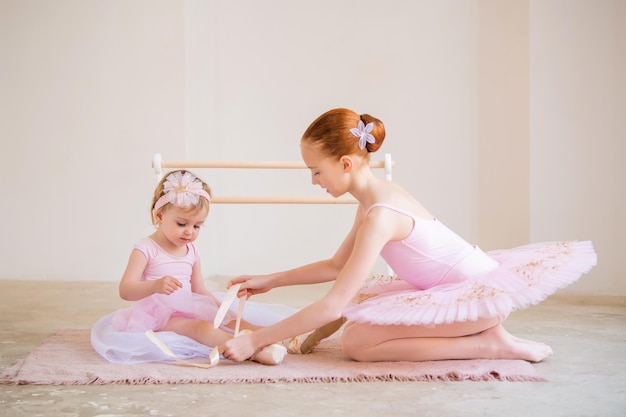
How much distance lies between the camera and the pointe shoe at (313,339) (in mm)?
2168

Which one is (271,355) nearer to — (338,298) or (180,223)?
(338,298)

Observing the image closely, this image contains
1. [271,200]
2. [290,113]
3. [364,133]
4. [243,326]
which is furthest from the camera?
[290,113]

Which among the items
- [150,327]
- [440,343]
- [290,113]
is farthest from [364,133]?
[290,113]

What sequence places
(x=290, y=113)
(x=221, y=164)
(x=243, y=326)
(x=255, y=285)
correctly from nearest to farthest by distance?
(x=255, y=285) < (x=243, y=326) < (x=221, y=164) < (x=290, y=113)

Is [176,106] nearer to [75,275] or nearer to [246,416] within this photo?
[75,275]

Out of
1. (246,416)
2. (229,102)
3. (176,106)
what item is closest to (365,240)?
(246,416)

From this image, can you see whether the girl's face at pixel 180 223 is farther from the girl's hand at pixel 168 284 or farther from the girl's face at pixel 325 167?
the girl's face at pixel 325 167

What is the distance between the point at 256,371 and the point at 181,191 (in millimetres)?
606

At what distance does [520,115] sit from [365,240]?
2.20 m

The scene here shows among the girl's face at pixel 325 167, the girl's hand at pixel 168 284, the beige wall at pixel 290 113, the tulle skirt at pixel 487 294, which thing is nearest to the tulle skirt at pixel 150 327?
the girl's hand at pixel 168 284

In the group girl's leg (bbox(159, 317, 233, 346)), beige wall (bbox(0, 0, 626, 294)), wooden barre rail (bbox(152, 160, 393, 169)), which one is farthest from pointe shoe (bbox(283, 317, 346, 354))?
beige wall (bbox(0, 0, 626, 294))

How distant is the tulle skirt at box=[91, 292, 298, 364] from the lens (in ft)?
6.87

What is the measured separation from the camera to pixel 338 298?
1898 mm

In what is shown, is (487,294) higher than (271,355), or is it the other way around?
(487,294)
